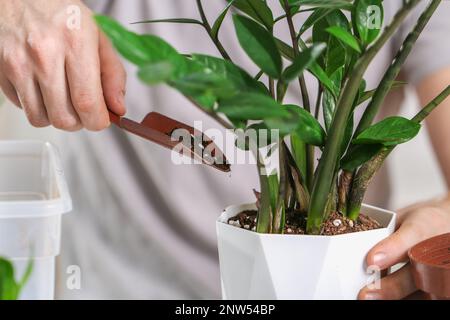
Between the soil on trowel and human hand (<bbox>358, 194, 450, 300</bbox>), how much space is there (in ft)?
0.07

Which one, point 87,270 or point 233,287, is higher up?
point 233,287

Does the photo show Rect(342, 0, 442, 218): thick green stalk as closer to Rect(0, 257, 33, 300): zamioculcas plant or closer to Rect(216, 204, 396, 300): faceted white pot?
Rect(216, 204, 396, 300): faceted white pot

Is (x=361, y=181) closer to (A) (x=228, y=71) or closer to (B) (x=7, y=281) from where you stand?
(A) (x=228, y=71)

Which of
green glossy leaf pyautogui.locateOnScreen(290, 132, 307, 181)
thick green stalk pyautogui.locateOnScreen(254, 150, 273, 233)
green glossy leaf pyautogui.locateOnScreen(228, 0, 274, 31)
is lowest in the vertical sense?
thick green stalk pyautogui.locateOnScreen(254, 150, 273, 233)

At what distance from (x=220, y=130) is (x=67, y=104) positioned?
33 cm

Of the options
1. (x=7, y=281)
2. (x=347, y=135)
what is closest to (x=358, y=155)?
(x=347, y=135)

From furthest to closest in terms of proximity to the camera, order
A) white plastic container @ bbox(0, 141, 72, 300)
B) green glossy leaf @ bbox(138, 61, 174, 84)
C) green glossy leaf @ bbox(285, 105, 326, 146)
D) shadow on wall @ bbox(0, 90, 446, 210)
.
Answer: shadow on wall @ bbox(0, 90, 446, 210) < white plastic container @ bbox(0, 141, 72, 300) < green glossy leaf @ bbox(285, 105, 326, 146) < green glossy leaf @ bbox(138, 61, 174, 84)

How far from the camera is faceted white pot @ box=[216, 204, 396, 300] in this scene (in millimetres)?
362

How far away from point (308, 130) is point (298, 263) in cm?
8

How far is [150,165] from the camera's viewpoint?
0.89m

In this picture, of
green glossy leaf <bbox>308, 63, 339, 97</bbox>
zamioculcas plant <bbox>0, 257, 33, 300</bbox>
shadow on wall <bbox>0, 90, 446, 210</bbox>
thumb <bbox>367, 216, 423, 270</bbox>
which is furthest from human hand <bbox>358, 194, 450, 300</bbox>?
shadow on wall <bbox>0, 90, 446, 210</bbox>
